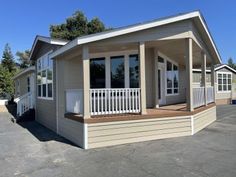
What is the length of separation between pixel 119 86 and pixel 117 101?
2.41 meters

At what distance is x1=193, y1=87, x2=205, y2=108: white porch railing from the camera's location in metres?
9.52

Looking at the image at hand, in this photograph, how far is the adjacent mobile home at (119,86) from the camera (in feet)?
23.9

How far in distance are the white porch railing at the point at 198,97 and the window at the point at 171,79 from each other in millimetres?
2566

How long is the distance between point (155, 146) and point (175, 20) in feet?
14.2

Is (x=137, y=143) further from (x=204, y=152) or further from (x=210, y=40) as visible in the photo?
(x=210, y=40)

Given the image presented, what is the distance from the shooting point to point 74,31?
3069cm

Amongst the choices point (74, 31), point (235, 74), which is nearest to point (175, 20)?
point (235, 74)

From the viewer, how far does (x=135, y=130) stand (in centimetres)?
765

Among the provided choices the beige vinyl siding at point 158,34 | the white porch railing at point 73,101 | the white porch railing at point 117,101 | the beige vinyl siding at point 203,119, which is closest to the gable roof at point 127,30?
the beige vinyl siding at point 158,34

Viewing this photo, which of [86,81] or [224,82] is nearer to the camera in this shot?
[86,81]

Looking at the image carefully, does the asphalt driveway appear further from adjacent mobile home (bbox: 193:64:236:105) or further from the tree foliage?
the tree foliage

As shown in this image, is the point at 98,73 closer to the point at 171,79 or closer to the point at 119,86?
the point at 119,86

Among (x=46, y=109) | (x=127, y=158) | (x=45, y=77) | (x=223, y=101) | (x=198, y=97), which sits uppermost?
(x=45, y=77)

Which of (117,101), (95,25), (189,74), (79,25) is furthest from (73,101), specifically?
(79,25)
